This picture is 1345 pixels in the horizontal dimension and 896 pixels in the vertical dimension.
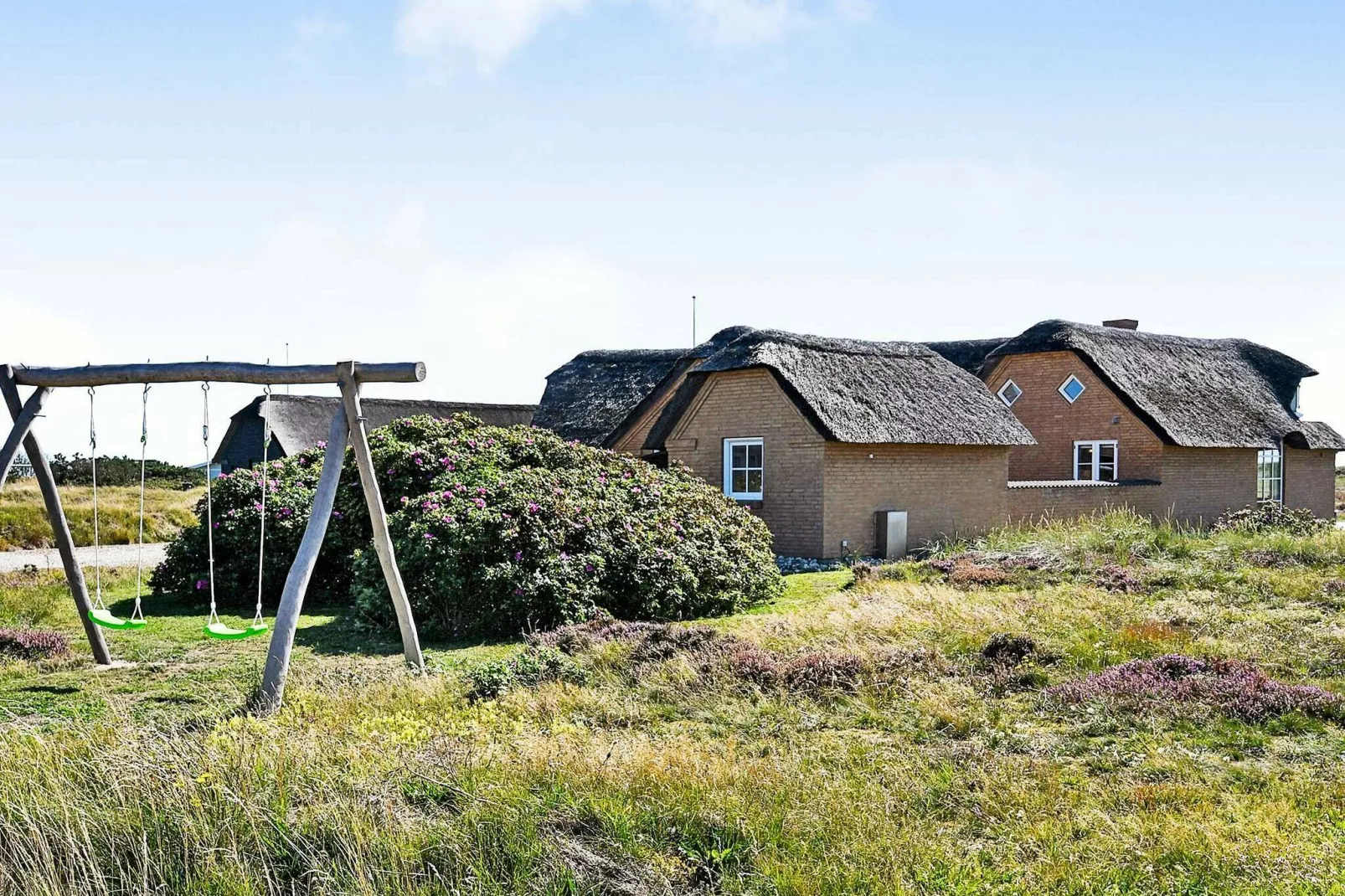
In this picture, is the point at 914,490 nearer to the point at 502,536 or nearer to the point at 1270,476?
Answer: the point at 502,536

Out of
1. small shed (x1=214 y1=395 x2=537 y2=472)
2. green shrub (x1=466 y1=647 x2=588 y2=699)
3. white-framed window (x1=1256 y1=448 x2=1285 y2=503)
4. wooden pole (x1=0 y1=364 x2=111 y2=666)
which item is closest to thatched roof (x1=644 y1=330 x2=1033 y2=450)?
white-framed window (x1=1256 y1=448 x2=1285 y2=503)

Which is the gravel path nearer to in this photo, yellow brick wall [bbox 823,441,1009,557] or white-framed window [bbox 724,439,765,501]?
white-framed window [bbox 724,439,765,501]

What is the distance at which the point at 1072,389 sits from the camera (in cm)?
2898

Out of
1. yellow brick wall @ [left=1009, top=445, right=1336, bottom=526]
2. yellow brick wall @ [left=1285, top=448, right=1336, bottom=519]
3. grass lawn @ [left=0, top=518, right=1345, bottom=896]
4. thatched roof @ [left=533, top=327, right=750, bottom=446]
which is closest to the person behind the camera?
grass lawn @ [left=0, top=518, right=1345, bottom=896]

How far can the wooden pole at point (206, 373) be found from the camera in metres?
9.19

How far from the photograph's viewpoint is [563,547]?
1306 centimetres

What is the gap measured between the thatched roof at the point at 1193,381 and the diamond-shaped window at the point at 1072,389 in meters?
0.81

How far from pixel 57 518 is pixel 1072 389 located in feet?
79.1

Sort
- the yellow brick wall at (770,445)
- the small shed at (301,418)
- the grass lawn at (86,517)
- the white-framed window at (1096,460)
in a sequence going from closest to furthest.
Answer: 1. the yellow brick wall at (770,445)
2. the grass lawn at (86,517)
3. the white-framed window at (1096,460)
4. the small shed at (301,418)

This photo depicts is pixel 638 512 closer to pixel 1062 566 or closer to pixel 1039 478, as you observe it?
pixel 1062 566

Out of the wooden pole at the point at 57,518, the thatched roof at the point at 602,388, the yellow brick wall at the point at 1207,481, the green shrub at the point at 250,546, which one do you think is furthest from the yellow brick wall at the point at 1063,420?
the wooden pole at the point at 57,518

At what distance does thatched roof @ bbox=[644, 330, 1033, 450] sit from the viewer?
20.8 meters

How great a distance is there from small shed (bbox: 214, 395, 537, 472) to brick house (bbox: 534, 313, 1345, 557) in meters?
8.42

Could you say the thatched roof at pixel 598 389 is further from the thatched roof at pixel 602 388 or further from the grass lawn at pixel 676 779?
the grass lawn at pixel 676 779
